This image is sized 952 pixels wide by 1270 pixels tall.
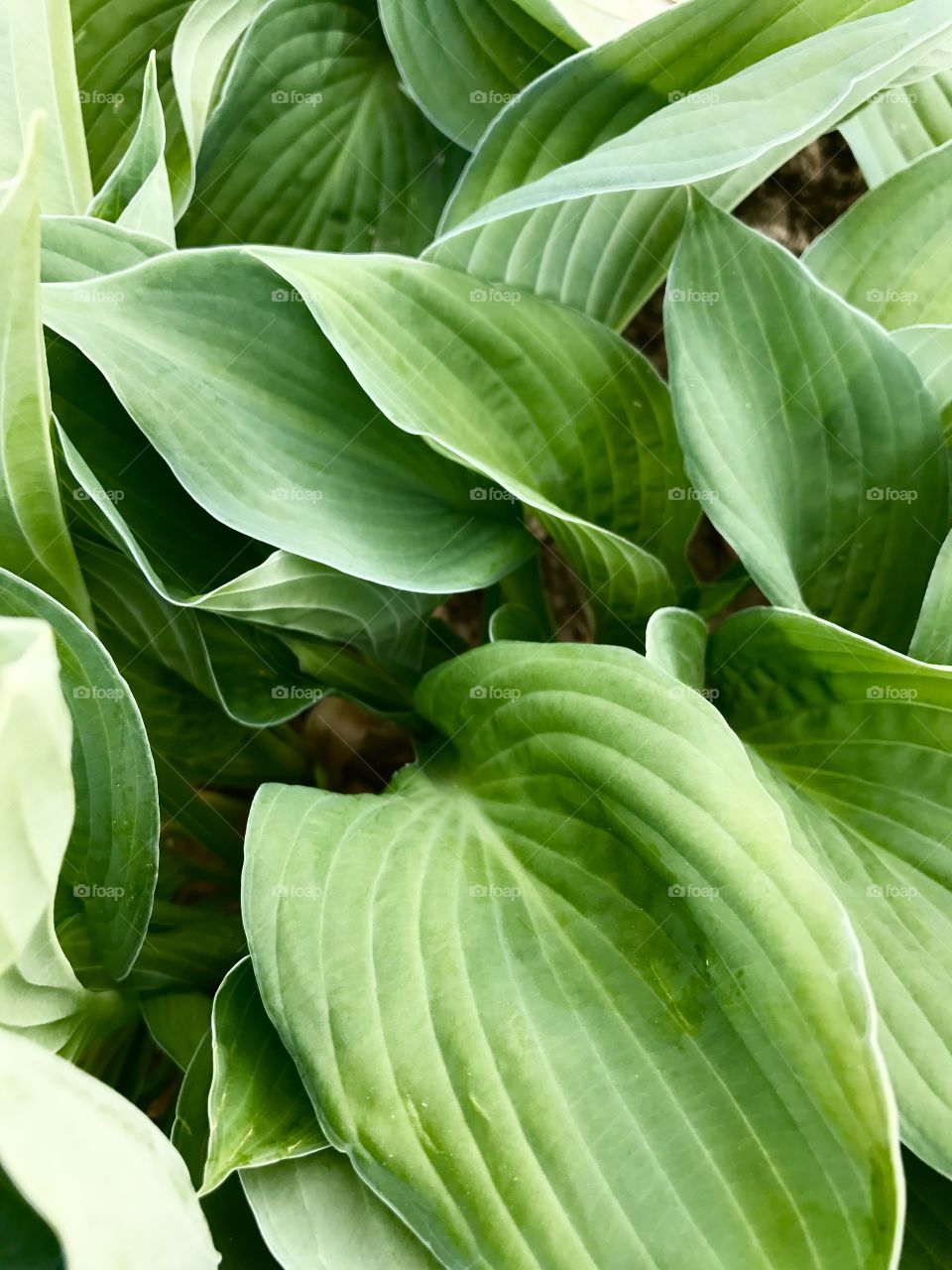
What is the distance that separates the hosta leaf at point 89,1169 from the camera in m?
Result: 0.28

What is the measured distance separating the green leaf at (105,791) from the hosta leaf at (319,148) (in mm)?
369

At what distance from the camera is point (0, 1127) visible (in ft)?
0.90

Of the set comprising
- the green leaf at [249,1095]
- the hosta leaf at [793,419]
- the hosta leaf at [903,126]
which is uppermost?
the hosta leaf at [903,126]

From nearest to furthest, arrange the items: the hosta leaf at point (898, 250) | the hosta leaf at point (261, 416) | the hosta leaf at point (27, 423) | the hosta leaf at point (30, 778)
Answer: the hosta leaf at point (30, 778)
the hosta leaf at point (27, 423)
the hosta leaf at point (261, 416)
the hosta leaf at point (898, 250)

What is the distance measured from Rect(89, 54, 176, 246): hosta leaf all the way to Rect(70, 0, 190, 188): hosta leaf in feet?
0.49

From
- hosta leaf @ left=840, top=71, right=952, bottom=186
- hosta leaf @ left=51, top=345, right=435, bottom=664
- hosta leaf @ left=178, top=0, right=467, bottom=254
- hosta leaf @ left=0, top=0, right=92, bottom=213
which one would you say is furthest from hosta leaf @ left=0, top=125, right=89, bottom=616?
hosta leaf @ left=840, top=71, right=952, bottom=186

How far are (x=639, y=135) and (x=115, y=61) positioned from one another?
415 mm

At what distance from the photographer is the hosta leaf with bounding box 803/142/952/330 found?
23.6 inches

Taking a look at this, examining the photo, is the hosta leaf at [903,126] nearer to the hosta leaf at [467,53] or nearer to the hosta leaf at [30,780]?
the hosta leaf at [467,53]

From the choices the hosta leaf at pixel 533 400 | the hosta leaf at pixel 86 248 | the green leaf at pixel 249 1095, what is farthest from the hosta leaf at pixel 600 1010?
the hosta leaf at pixel 86 248

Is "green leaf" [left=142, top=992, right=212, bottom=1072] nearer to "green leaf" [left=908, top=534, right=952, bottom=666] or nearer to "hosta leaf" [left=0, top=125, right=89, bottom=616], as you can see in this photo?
"hosta leaf" [left=0, top=125, right=89, bottom=616]

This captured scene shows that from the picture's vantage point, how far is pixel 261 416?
1.69 feet

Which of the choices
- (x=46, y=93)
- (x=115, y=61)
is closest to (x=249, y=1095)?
(x=46, y=93)

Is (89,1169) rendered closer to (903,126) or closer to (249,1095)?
(249,1095)
